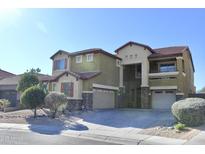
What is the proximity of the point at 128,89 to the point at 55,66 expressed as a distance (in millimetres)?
9732

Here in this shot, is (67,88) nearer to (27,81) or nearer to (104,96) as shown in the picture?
(104,96)

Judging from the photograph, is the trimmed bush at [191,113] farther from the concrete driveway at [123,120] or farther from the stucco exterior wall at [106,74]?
the stucco exterior wall at [106,74]

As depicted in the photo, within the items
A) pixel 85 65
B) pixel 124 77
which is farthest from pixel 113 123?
pixel 124 77

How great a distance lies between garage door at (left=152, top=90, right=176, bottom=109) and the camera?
26969mm

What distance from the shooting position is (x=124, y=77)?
3111 centimetres

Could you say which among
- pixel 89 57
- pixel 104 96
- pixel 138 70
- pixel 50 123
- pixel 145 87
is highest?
pixel 89 57

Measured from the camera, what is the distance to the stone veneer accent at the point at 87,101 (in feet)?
80.9

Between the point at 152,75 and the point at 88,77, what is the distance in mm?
7751

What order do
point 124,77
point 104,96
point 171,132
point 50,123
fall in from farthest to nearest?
point 124,77 → point 104,96 → point 50,123 → point 171,132

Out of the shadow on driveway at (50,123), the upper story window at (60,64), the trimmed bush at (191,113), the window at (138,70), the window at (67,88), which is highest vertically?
the upper story window at (60,64)

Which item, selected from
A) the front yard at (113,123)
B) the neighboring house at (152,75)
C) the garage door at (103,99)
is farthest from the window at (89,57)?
the front yard at (113,123)

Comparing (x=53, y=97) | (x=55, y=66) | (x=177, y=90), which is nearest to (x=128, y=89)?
(x=177, y=90)
